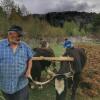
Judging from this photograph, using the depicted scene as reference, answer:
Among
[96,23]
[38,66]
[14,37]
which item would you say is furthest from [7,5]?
[96,23]

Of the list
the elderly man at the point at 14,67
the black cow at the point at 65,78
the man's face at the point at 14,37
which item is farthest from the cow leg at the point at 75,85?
the man's face at the point at 14,37

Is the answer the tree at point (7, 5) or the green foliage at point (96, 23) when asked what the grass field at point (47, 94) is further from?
the green foliage at point (96, 23)

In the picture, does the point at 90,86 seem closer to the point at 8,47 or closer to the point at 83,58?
the point at 83,58

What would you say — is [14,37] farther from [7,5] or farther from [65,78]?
[7,5]

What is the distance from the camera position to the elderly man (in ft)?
17.9

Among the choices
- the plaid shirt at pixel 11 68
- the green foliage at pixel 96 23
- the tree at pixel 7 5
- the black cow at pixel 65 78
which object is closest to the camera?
the plaid shirt at pixel 11 68

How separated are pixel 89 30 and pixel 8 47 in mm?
112327

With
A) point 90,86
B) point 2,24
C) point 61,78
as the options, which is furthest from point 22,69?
point 2,24

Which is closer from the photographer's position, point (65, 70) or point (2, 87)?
point (2, 87)

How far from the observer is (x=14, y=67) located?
5480 mm

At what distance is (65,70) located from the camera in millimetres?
9188

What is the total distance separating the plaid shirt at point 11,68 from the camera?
17.9ft

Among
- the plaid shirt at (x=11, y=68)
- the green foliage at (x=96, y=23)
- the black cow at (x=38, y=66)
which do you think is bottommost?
the green foliage at (x=96, y=23)

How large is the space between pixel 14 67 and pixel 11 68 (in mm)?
45
